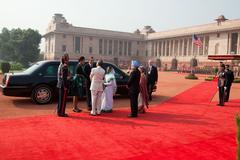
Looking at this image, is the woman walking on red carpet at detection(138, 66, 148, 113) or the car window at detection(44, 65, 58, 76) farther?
the car window at detection(44, 65, 58, 76)

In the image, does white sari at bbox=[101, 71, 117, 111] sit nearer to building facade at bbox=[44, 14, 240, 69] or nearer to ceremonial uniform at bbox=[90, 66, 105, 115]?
ceremonial uniform at bbox=[90, 66, 105, 115]

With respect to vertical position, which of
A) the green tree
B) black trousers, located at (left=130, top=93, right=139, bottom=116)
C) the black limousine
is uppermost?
the green tree

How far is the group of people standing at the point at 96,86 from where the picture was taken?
904 centimetres

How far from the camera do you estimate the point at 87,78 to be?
10.0m

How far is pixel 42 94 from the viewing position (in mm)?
10992

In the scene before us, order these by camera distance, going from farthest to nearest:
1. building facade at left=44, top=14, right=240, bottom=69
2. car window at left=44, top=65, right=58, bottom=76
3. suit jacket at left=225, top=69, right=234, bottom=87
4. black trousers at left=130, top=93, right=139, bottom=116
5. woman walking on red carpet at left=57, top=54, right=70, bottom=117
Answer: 1. building facade at left=44, top=14, right=240, bottom=69
2. suit jacket at left=225, top=69, right=234, bottom=87
3. car window at left=44, top=65, right=58, bottom=76
4. black trousers at left=130, top=93, right=139, bottom=116
5. woman walking on red carpet at left=57, top=54, right=70, bottom=117

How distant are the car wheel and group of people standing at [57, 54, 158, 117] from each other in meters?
1.51

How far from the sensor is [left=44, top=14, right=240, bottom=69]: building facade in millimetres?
69500

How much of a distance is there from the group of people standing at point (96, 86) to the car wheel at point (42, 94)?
1.51 metres

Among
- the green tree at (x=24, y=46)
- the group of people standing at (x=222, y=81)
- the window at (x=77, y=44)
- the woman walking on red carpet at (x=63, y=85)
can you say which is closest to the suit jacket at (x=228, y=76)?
the group of people standing at (x=222, y=81)

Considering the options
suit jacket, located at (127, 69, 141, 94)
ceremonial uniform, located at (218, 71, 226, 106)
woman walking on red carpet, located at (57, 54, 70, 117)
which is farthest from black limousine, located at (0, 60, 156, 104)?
ceremonial uniform, located at (218, 71, 226, 106)

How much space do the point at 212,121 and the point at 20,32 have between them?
67.6 metres

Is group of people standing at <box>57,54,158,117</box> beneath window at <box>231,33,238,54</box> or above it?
beneath

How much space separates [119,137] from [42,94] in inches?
208
